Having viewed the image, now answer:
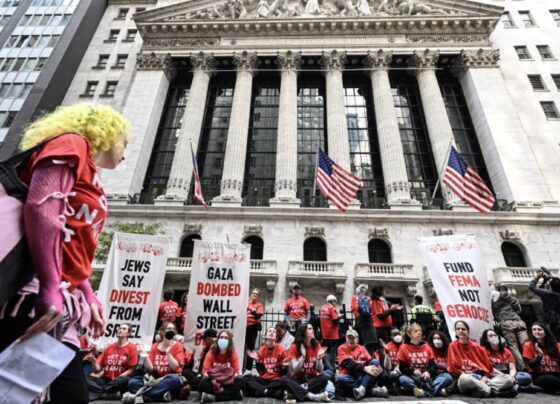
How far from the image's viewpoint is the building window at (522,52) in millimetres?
28250

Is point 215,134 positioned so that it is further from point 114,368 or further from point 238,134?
point 114,368

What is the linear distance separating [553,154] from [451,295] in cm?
2143

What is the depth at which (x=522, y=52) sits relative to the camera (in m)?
28.7

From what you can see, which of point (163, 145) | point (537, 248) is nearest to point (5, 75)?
point (163, 145)

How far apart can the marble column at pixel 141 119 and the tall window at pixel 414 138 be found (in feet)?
67.0

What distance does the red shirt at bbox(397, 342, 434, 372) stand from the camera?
821cm

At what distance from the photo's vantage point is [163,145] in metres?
26.2

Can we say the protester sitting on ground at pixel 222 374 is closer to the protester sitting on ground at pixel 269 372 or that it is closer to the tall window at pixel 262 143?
the protester sitting on ground at pixel 269 372

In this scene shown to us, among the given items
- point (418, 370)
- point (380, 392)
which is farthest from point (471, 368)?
point (380, 392)

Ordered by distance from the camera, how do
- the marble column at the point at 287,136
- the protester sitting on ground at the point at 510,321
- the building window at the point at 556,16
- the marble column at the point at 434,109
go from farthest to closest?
1. the building window at the point at 556,16
2. the marble column at the point at 434,109
3. the marble column at the point at 287,136
4. the protester sitting on ground at the point at 510,321

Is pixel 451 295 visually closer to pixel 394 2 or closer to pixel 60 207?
pixel 60 207

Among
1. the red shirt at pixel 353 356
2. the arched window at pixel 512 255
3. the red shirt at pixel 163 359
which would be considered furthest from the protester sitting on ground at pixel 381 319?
the arched window at pixel 512 255

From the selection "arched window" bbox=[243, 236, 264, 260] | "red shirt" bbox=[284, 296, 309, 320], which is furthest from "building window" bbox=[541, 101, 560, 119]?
"red shirt" bbox=[284, 296, 309, 320]

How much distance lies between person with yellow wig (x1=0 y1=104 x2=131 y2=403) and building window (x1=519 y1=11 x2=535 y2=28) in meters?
40.8
